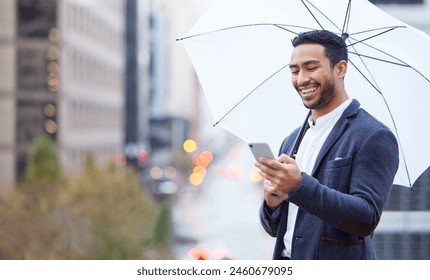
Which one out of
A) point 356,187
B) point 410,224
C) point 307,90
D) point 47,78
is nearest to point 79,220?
point 47,78

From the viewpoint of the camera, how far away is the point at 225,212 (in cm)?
5469

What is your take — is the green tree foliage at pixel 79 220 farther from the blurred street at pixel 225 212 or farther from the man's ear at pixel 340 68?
the man's ear at pixel 340 68

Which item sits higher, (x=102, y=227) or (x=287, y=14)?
(x=287, y=14)

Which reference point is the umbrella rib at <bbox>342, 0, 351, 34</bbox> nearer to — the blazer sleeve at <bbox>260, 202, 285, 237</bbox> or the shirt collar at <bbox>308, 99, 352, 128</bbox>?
the shirt collar at <bbox>308, 99, 352, 128</bbox>

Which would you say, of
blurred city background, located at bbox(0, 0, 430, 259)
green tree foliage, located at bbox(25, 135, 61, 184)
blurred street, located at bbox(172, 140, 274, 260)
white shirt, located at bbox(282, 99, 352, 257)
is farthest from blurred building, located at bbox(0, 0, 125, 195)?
white shirt, located at bbox(282, 99, 352, 257)

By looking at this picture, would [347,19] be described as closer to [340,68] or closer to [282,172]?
[340,68]

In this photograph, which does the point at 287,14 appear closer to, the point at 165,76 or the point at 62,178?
the point at 62,178

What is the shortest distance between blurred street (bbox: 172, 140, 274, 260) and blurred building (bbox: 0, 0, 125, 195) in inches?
320

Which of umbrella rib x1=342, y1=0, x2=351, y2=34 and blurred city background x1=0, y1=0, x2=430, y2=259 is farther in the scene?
blurred city background x1=0, y1=0, x2=430, y2=259

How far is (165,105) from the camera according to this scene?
5081cm

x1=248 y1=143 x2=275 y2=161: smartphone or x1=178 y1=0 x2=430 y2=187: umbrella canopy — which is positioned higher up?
x1=178 y1=0 x2=430 y2=187: umbrella canopy

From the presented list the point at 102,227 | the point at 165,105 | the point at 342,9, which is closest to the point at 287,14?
the point at 342,9

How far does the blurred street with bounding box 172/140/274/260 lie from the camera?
4281cm
